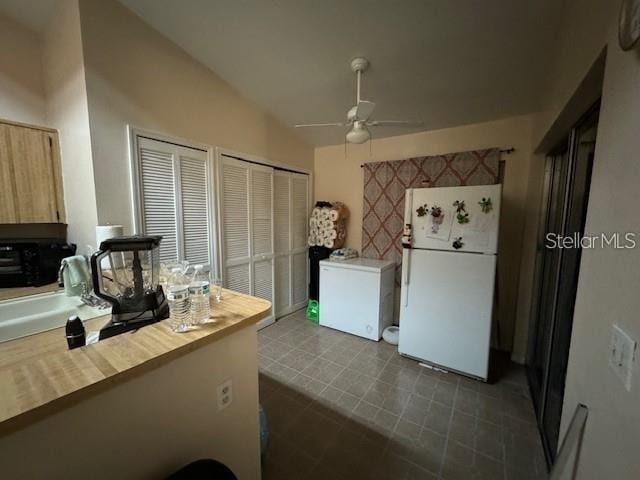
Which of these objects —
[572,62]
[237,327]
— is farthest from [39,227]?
[572,62]

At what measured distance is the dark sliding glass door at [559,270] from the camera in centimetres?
139

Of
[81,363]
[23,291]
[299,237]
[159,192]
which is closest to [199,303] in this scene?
[81,363]

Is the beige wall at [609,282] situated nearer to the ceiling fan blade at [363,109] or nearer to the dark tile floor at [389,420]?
the dark tile floor at [389,420]

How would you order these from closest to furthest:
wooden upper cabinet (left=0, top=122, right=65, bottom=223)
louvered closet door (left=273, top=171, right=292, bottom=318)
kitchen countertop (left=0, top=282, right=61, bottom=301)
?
kitchen countertop (left=0, top=282, right=61, bottom=301) → wooden upper cabinet (left=0, top=122, right=65, bottom=223) → louvered closet door (left=273, top=171, right=292, bottom=318)

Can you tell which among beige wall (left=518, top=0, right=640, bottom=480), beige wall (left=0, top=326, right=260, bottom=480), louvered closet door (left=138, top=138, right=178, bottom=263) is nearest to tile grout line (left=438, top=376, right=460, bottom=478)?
beige wall (left=518, top=0, right=640, bottom=480)

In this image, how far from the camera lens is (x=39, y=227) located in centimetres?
223

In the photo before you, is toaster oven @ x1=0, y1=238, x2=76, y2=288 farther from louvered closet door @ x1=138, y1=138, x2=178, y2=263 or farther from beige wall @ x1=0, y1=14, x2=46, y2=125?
beige wall @ x1=0, y1=14, x2=46, y2=125

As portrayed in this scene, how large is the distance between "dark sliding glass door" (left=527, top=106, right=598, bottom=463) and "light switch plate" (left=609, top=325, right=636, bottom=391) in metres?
0.84

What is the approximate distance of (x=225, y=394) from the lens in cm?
105

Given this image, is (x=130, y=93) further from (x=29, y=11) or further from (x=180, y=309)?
(x=180, y=309)

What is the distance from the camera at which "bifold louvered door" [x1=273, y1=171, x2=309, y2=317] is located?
11.4ft

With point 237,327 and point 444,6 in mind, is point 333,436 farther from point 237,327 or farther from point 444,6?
point 444,6

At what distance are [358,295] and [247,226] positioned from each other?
1.52 metres

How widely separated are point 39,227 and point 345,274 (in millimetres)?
2889
